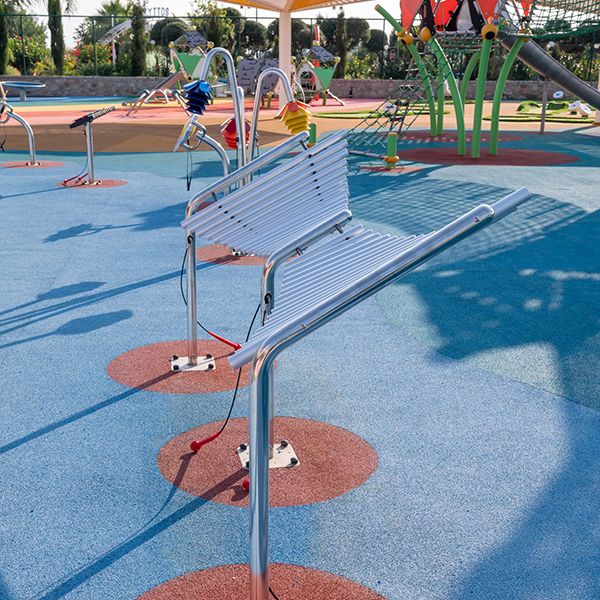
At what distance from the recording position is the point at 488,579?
2582mm

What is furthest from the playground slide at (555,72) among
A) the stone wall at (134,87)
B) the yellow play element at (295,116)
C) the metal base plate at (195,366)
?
the stone wall at (134,87)

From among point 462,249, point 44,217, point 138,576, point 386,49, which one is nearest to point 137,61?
point 386,49

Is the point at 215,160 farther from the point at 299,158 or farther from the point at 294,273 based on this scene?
the point at 294,273

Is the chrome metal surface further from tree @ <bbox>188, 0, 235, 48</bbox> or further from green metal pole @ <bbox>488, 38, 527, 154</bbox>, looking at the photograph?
tree @ <bbox>188, 0, 235, 48</bbox>

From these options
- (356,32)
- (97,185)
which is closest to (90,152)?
(97,185)

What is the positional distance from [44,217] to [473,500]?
6.90 m

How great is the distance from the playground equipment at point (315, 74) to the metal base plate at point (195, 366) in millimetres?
23467

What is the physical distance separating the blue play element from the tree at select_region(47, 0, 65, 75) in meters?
34.0

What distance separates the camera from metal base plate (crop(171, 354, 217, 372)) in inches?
172

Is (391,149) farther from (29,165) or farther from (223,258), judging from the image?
(223,258)

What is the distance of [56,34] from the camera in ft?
116

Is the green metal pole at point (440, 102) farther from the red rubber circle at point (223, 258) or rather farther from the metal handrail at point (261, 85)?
the metal handrail at point (261, 85)

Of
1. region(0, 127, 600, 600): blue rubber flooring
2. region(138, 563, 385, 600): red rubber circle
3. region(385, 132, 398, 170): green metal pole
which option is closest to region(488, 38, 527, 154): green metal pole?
region(385, 132, 398, 170): green metal pole

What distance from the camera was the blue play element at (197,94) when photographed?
4773mm
